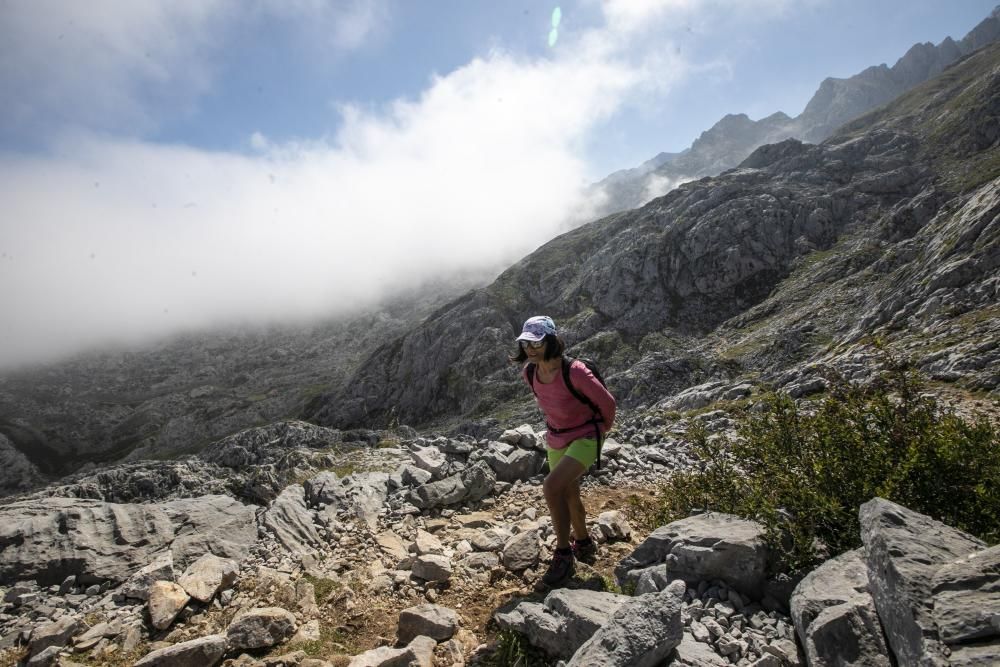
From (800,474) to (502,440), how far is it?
1019 cm

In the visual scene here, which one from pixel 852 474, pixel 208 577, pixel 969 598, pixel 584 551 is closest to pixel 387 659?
pixel 584 551

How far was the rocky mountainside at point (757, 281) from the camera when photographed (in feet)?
152

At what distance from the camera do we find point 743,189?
112 m

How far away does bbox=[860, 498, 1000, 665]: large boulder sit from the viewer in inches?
128

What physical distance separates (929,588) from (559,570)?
5234 mm

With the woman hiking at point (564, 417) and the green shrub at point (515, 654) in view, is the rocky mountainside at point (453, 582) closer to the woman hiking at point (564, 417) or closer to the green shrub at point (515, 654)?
the green shrub at point (515, 654)

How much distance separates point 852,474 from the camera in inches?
258

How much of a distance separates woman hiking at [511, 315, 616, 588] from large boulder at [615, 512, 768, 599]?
1227mm

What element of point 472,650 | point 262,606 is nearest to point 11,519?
point 262,606

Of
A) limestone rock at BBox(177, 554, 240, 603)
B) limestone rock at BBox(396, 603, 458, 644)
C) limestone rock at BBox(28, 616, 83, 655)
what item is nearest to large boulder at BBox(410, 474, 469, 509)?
limestone rock at BBox(177, 554, 240, 603)

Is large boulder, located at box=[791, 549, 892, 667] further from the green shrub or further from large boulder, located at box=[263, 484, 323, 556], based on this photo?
large boulder, located at box=[263, 484, 323, 556]

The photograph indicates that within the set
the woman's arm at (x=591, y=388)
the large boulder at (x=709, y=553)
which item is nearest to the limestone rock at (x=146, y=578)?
the large boulder at (x=709, y=553)

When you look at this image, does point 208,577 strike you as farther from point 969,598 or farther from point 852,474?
point 852,474

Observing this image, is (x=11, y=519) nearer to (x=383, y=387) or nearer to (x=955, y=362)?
(x=955, y=362)
